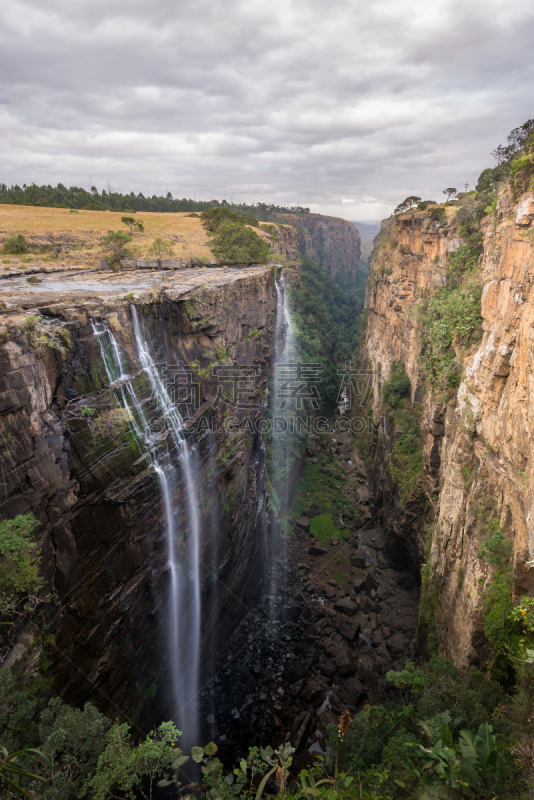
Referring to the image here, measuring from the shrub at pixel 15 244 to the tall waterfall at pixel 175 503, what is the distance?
45.3 ft

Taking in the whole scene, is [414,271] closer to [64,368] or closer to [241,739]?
[64,368]

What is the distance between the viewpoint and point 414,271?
28250 mm

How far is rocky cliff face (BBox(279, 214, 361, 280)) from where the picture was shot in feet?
276

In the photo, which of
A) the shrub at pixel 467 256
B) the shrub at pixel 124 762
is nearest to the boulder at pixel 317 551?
the shrub at pixel 124 762

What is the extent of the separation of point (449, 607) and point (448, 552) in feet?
5.92

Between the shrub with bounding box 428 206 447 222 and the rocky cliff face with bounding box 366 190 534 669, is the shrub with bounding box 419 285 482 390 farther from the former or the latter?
the shrub with bounding box 428 206 447 222

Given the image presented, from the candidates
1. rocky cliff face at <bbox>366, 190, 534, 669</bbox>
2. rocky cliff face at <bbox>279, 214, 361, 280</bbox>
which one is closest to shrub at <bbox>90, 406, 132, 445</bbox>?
rocky cliff face at <bbox>366, 190, 534, 669</bbox>

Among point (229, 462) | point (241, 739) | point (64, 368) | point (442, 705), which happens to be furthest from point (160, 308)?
point (241, 739)

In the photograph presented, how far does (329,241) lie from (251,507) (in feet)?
298

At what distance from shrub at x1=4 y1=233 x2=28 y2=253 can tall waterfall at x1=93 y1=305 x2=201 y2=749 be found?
13.8 metres

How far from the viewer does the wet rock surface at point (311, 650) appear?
50.1 ft

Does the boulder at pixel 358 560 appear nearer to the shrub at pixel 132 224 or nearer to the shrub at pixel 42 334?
the shrub at pixel 42 334

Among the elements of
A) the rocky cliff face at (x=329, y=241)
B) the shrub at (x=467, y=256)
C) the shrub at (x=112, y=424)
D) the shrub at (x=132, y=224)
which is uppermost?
the rocky cliff face at (x=329, y=241)

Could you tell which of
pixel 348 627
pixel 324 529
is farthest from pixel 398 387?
pixel 348 627
